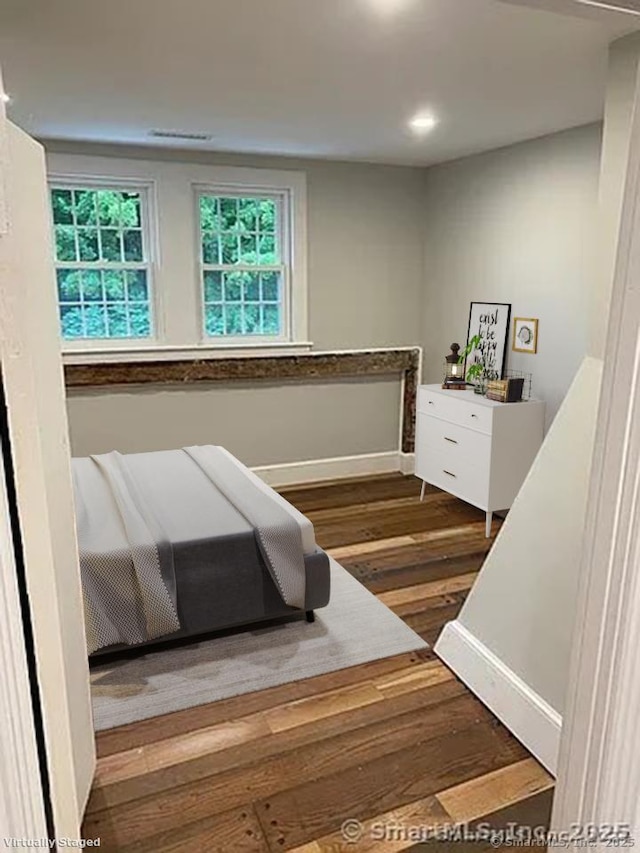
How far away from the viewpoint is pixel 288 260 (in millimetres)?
4641

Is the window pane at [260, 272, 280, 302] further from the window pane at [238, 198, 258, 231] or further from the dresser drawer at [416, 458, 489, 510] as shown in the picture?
the dresser drawer at [416, 458, 489, 510]

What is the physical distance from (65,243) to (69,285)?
270 millimetres

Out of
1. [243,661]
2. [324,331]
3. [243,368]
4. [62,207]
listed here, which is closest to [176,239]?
[62,207]

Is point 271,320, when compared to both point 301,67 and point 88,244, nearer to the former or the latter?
point 88,244

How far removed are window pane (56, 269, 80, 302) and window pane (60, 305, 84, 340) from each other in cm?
6

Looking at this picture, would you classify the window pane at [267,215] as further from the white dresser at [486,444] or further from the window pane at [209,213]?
the white dresser at [486,444]

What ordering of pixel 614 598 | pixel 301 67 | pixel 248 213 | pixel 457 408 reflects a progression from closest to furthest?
pixel 614 598, pixel 301 67, pixel 457 408, pixel 248 213

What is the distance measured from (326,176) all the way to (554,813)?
4129mm

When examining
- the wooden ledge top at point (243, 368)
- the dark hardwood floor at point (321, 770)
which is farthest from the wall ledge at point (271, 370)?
the dark hardwood floor at point (321, 770)

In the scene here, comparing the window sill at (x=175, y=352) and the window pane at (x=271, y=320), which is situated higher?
the window pane at (x=271, y=320)

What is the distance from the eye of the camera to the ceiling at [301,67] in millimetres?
1982

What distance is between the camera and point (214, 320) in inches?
181

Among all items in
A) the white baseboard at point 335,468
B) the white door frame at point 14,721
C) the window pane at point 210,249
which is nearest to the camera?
the white door frame at point 14,721

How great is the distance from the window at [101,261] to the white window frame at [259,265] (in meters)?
0.36
